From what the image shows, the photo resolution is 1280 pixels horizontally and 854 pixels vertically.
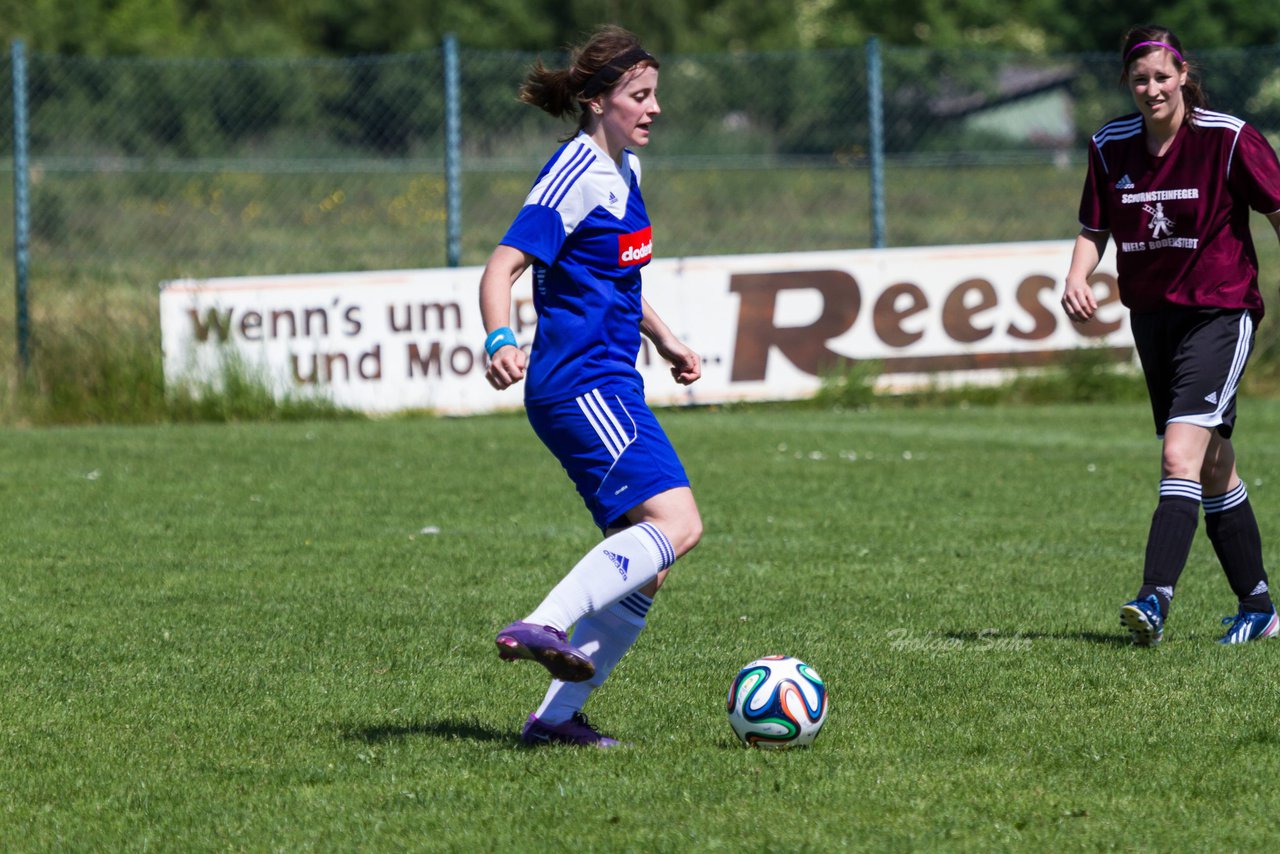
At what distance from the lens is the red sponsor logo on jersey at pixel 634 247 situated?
463 cm

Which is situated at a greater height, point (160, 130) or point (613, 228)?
point (613, 228)

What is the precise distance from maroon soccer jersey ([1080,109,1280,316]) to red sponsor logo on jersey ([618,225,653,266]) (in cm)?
213

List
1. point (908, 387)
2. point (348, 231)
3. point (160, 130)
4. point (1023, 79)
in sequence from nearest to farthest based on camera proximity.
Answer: point (908, 387) < point (348, 231) < point (160, 130) < point (1023, 79)

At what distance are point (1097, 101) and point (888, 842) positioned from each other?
896 inches

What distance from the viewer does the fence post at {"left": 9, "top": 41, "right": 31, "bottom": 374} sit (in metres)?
13.9

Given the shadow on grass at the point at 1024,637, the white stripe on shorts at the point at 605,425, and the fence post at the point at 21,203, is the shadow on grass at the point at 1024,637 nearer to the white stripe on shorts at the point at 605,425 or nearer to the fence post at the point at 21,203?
the white stripe on shorts at the point at 605,425

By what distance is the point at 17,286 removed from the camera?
13883 millimetres

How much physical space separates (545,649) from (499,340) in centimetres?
76

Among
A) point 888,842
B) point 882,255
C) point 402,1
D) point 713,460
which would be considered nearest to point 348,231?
point 882,255

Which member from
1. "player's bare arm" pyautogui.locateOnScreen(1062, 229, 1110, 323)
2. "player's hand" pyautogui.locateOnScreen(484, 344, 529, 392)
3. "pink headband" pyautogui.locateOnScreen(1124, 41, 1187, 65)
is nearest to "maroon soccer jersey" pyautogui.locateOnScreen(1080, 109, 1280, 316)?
"player's bare arm" pyautogui.locateOnScreen(1062, 229, 1110, 323)

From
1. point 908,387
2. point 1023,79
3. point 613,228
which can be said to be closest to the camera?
point 613,228

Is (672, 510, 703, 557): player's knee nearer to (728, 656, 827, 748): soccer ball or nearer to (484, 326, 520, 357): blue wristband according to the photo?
(728, 656, 827, 748): soccer ball

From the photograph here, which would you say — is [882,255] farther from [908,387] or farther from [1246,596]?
[1246,596]

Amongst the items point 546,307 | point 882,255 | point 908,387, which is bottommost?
point 908,387
